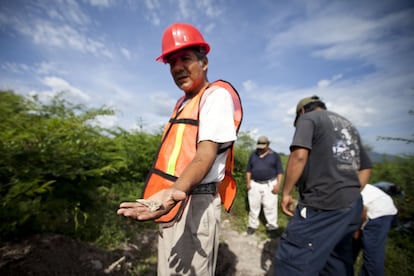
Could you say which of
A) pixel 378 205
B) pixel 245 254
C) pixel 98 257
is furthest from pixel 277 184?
pixel 98 257

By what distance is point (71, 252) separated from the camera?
2975 millimetres

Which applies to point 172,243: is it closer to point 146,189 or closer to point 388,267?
point 146,189

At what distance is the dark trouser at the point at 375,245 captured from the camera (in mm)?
2406

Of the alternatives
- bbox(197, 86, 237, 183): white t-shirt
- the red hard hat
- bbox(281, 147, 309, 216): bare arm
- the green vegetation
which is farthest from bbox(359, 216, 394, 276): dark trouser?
the red hard hat

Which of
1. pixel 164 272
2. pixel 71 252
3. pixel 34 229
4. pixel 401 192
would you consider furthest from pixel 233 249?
pixel 401 192

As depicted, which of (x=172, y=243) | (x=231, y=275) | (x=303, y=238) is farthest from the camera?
(x=231, y=275)

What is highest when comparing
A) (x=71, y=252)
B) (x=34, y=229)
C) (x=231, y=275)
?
(x=34, y=229)

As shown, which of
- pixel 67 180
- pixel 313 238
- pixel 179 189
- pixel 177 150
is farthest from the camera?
pixel 67 180

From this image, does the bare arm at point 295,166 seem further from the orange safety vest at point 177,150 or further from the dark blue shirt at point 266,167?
the dark blue shirt at point 266,167

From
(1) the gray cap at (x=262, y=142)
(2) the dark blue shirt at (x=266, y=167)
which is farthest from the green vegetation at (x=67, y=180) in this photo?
(1) the gray cap at (x=262, y=142)

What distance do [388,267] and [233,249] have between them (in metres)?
2.68

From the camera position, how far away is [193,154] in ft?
4.39

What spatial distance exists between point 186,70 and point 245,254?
4073mm

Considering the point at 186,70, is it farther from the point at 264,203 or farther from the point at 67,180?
the point at 264,203
